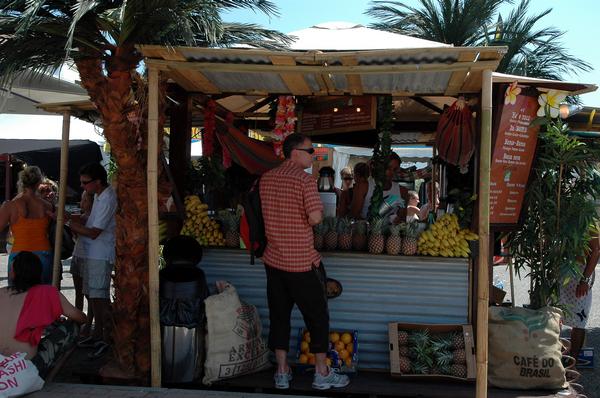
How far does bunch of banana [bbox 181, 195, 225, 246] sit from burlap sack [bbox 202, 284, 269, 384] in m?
0.67

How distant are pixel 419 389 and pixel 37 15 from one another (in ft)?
13.2

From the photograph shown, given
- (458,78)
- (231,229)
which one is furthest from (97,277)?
(458,78)

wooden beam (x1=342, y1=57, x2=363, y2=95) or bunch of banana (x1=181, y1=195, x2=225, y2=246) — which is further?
bunch of banana (x1=181, y1=195, x2=225, y2=246)

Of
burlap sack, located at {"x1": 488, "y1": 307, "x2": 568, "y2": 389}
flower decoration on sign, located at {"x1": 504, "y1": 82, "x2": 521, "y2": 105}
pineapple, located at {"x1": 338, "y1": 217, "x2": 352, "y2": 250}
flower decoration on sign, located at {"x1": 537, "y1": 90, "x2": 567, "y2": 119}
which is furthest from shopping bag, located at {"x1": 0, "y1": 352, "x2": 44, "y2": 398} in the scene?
flower decoration on sign, located at {"x1": 537, "y1": 90, "x2": 567, "y2": 119}

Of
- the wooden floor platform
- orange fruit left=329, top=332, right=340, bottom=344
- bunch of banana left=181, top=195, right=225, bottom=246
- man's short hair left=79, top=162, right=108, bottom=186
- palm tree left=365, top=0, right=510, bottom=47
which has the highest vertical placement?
palm tree left=365, top=0, right=510, bottom=47

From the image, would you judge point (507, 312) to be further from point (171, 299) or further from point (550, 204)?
point (171, 299)

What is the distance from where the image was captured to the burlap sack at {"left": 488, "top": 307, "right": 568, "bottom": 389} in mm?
5004

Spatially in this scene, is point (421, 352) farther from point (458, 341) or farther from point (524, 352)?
point (524, 352)

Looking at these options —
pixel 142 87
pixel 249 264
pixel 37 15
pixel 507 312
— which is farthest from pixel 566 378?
pixel 37 15

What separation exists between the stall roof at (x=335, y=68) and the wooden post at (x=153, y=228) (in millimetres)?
361

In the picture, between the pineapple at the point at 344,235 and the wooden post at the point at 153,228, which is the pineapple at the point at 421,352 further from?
the wooden post at the point at 153,228

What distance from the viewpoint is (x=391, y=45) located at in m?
4.73

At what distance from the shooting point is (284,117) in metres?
6.29

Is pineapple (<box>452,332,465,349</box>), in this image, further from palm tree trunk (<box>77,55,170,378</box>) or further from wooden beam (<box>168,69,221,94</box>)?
wooden beam (<box>168,69,221,94</box>)
